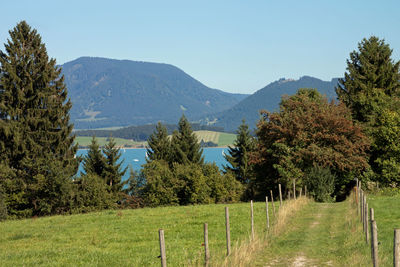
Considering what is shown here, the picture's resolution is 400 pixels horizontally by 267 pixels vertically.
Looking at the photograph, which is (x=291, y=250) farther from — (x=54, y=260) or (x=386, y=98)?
(x=386, y=98)

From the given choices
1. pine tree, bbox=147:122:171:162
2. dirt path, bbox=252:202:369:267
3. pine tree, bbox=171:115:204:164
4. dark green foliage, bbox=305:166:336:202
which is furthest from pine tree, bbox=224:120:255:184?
dirt path, bbox=252:202:369:267

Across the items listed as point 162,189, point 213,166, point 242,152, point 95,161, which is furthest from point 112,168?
point 242,152

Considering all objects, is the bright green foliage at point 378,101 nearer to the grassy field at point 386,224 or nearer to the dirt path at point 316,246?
the grassy field at point 386,224

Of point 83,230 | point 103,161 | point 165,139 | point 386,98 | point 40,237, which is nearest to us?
point 40,237

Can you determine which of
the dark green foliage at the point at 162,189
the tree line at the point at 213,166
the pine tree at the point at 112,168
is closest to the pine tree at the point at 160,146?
the pine tree at the point at 112,168

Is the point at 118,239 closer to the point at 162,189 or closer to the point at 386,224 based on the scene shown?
the point at 386,224

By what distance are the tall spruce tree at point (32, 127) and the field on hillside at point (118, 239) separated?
67.6ft

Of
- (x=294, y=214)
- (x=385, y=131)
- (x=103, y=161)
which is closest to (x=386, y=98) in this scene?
Answer: (x=385, y=131)

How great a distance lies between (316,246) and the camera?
55.0 feet

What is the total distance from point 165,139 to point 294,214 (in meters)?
61.9

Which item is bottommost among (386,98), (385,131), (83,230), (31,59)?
(83,230)

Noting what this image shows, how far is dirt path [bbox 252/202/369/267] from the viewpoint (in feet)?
45.9

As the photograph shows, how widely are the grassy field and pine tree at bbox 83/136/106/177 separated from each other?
51049mm

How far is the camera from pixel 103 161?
75500 mm
